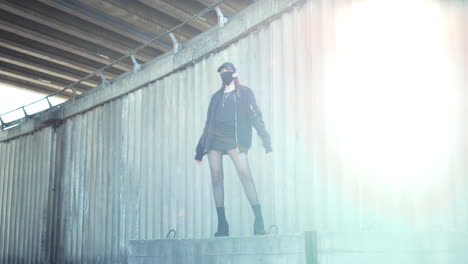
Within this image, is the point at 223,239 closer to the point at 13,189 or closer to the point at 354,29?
the point at 354,29

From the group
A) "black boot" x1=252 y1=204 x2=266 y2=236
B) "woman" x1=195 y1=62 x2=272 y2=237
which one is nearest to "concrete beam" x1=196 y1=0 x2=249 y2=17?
"woman" x1=195 y1=62 x2=272 y2=237

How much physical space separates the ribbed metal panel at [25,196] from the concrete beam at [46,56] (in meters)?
2.26

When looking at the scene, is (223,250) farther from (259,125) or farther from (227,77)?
(227,77)

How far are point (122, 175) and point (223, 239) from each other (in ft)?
22.4

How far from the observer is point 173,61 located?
11297 millimetres

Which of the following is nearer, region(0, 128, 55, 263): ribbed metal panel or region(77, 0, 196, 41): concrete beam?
region(77, 0, 196, 41): concrete beam

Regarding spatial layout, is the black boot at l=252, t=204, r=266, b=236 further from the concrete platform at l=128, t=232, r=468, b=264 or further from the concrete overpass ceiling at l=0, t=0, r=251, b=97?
the concrete overpass ceiling at l=0, t=0, r=251, b=97

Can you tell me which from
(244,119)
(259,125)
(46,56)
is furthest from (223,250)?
(46,56)

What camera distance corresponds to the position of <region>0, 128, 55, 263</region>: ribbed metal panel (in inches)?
587

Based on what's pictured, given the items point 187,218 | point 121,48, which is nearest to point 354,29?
point 187,218

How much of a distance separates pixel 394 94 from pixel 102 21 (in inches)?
355

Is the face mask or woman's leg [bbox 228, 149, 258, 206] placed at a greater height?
the face mask

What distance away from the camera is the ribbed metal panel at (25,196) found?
1491 cm

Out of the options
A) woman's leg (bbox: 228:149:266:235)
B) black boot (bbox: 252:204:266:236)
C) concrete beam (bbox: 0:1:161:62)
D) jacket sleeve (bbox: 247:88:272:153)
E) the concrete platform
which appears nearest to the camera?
the concrete platform
